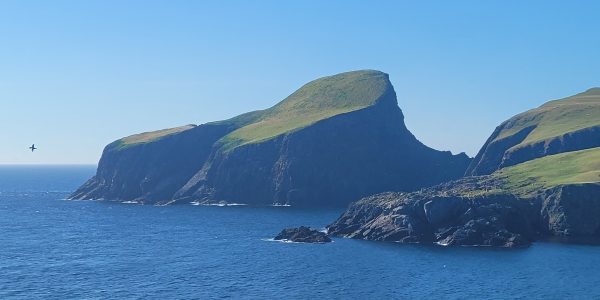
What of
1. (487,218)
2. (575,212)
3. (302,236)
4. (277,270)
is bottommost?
(277,270)

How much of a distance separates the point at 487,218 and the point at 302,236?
40731mm

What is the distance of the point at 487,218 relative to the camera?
168375 millimetres

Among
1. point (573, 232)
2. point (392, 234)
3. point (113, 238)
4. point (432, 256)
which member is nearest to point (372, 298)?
point (432, 256)

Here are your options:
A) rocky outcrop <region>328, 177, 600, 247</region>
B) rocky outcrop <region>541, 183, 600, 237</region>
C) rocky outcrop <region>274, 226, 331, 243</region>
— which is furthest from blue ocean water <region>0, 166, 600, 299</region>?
rocky outcrop <region>541, 183, 600, 237</region>

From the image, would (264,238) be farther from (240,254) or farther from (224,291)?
(224,291)

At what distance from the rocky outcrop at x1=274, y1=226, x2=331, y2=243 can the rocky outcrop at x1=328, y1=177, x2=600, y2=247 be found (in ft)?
30.7

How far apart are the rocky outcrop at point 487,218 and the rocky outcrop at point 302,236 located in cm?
936

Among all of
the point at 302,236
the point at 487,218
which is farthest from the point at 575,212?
the point at 302,236

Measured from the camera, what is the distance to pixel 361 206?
19012 centimetres

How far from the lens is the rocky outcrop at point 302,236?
171625 mm

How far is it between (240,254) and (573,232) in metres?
73.8

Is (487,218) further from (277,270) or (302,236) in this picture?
(277,270)

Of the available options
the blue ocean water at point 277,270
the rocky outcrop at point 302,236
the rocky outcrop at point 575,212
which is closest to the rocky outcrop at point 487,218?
the rocky outcrop at point 575,212

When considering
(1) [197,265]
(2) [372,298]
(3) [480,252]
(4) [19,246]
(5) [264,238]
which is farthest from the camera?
(5) [264,238]
